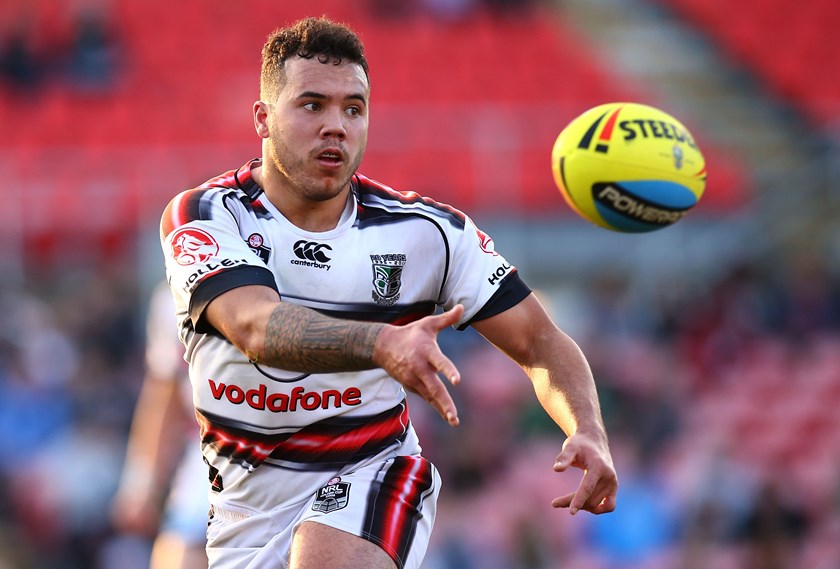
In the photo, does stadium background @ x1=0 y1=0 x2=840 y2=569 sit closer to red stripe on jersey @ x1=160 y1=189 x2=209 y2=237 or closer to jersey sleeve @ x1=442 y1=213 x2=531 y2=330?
jersey sleeve @ x1=442 y1=213 x2=531 y2=330

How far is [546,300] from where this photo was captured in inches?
565

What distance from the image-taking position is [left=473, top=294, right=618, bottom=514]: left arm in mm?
4605

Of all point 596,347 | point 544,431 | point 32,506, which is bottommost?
point 32,506

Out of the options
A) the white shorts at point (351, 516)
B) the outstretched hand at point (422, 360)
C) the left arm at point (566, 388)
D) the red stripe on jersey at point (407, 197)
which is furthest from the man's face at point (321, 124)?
the outstretched hand at point (422, 360)

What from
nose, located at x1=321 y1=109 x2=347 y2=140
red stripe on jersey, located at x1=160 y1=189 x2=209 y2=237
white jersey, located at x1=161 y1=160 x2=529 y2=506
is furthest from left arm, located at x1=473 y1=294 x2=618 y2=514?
red stripe on jersey, located at x1=160 y1=189 x2=209 y2=237

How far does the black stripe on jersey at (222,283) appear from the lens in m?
4.52

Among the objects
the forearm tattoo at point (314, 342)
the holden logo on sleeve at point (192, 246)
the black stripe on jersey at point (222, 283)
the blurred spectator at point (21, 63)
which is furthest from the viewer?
the blurred spectator at point (21, 63)

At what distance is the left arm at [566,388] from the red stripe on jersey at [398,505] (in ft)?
1.96

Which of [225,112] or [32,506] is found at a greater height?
[225,112]

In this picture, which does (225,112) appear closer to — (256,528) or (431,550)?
(431,550)

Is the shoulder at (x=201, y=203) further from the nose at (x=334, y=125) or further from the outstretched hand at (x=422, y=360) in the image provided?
the outstretched hand at (x=422, y=360)

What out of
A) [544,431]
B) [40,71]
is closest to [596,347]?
[544,431]

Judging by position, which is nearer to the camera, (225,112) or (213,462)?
(213,462)

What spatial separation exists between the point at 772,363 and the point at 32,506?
7.47m
